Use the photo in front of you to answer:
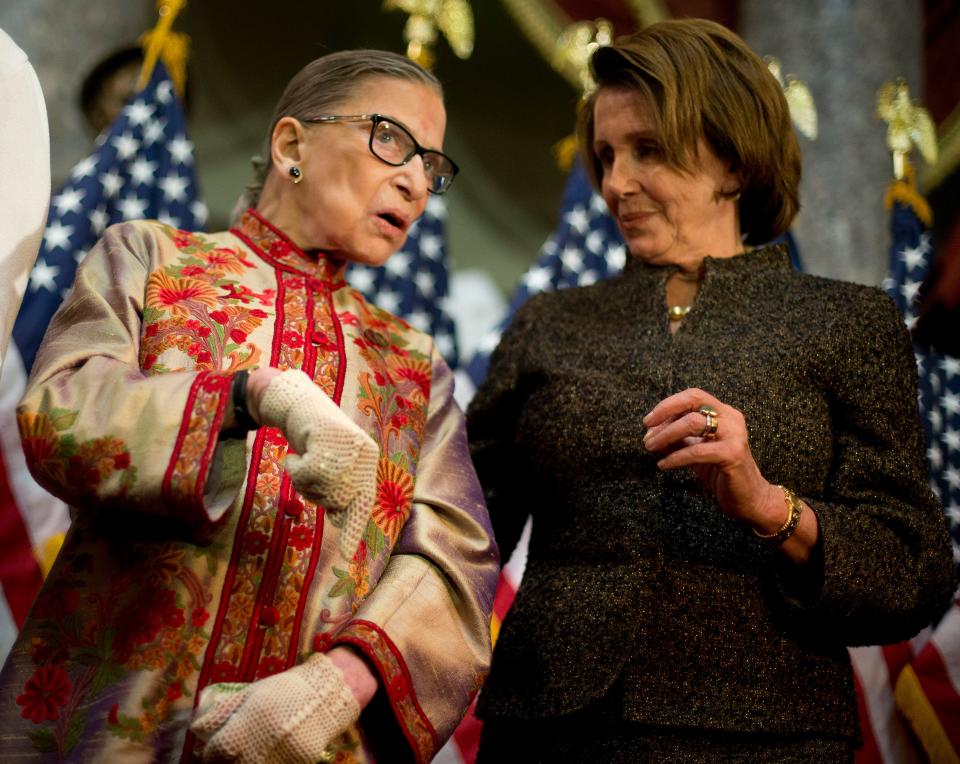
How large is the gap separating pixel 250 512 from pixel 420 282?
183 centimetres

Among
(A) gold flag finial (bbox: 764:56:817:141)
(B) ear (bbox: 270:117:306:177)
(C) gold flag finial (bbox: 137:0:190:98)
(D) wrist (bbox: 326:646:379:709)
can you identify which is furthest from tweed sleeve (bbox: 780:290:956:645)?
(C) gold flag finial (bbox: 137:0:190:98)

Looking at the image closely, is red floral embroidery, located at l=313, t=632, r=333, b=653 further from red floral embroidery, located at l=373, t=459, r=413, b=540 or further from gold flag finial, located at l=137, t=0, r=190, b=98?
gold flag finial, located at l=137, t=0, r=190, b=98

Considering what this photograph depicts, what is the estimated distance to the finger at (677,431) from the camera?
1.19 m

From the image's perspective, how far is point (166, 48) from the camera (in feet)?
9.48

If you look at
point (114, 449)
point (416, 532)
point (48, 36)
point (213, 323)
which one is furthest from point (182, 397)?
point (48, 36)

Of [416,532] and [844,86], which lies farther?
[844,86]

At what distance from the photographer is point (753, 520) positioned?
1271 mm

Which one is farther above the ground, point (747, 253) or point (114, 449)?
point (747, 253)

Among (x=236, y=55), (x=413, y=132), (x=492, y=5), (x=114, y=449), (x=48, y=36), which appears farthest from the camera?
(x=492, y=5)

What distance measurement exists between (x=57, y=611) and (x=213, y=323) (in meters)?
0.36

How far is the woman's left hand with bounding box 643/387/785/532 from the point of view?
1199 mm

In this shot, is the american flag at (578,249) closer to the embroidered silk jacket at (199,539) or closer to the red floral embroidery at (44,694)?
the embroidered silk jacket at (199,539)

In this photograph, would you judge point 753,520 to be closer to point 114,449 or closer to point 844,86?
point 114,449

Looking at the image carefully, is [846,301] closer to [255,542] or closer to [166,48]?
[255,542]
